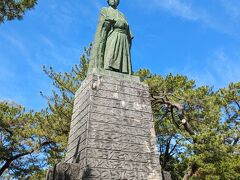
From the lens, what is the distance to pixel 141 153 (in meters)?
5.88

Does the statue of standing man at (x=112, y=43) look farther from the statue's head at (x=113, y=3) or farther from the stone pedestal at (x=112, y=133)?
the stone pedestal at (x=112, y=133)

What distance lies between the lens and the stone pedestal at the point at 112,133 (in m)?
5.37

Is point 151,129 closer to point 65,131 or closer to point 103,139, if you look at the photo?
point 103,139

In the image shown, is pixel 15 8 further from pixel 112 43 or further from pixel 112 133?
pixel 112 133

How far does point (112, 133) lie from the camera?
5.84 meters

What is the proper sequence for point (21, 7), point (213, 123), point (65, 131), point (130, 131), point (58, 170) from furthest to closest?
point (65, 131), point (213, 123), point (21, 7), point (130, 131), point (58, 170)

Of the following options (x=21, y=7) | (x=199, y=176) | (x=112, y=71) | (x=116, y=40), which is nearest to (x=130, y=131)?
(x=112, y=71)

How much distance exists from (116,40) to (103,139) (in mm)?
2784

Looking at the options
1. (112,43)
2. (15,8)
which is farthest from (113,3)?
(15,8)

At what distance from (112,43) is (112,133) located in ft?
8.19

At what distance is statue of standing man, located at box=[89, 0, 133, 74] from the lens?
7.06 meters

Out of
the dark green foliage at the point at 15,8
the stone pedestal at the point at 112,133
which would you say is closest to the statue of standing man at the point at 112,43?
the stone pedestal at the point at 112,133

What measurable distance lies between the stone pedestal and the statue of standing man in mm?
362

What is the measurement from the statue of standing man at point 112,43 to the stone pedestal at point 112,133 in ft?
1.19
